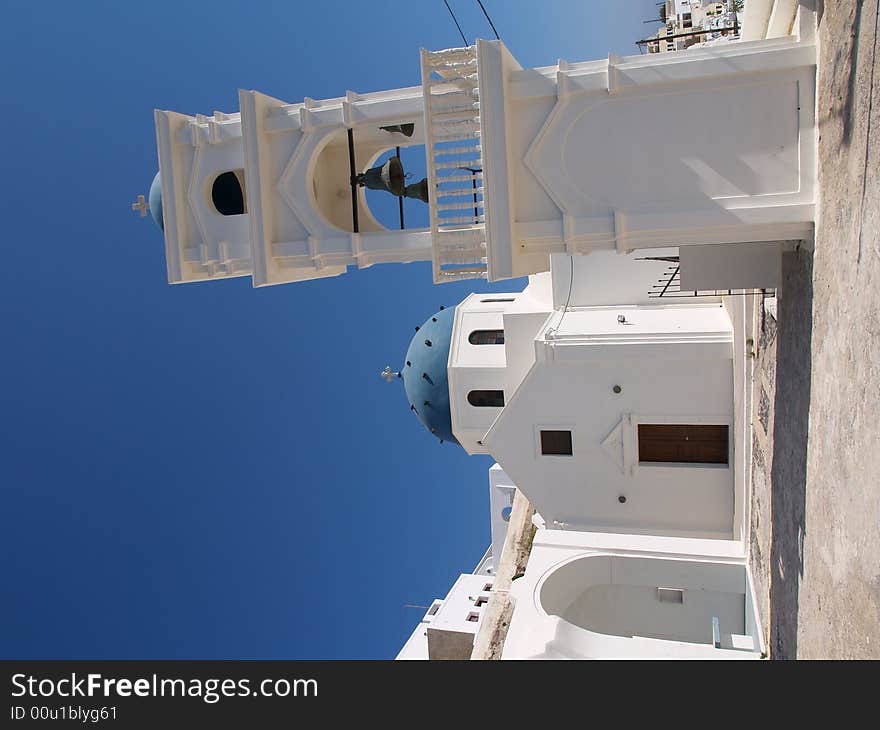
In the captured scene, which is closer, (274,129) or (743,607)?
(274,129)

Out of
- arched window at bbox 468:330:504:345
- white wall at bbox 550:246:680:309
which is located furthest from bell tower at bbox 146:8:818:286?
arched window at bbox 468:330:504:345

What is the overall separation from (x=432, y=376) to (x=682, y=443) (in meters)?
6.61

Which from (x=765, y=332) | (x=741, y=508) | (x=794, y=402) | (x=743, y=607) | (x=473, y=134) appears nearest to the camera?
(x=473, y=134)

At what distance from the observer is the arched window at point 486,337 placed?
17.8 m

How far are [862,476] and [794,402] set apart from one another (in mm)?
2979

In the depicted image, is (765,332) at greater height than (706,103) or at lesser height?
lesser

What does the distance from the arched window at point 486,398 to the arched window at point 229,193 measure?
9358mm

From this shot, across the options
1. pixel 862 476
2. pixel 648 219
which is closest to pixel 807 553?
pixel 862 476

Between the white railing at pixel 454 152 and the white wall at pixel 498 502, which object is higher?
the white railing at pixel 454 152

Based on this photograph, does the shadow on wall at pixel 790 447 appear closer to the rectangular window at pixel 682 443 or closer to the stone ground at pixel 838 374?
the stone ground at pixel 838 374

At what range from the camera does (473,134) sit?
7.73m

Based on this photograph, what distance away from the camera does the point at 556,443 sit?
51.9 ft

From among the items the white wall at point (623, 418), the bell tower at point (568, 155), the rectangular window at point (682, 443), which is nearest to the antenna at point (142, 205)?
the bell tower at point (568, 155)

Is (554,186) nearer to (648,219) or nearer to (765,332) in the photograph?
(648,219)
